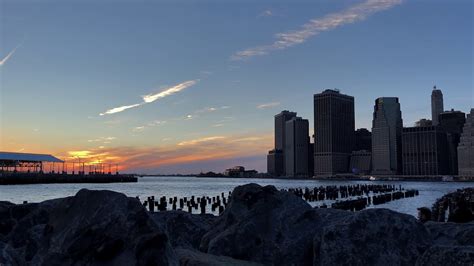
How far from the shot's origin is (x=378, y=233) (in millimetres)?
8250

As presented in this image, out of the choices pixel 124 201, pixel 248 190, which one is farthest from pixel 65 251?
pixel 248 190

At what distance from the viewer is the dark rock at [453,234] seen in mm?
9780

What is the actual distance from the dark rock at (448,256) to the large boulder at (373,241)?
420 centimetres

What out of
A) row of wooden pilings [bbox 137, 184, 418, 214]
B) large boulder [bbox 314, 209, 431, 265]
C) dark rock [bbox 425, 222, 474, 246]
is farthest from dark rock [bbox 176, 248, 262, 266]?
row of wooden pilings [bbox 137, 184, 418, 214]

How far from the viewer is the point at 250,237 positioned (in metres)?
9.63

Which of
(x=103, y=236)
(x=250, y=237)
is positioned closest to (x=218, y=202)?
(x=250, y=237)

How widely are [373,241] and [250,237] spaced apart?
2.66 metres

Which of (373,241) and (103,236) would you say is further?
(373,241)

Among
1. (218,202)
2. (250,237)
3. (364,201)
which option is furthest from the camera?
(218,202)

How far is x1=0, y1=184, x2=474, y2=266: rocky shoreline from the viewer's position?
620 centimetres

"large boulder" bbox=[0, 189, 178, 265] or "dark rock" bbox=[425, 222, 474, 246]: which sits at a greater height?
"large boulder" bbox=[0, 189, 178, 265]

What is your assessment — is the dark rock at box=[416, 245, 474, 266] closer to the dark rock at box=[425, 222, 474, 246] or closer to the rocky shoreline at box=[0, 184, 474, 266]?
the rocky shoreline at box=[0, 184, 474, 266]

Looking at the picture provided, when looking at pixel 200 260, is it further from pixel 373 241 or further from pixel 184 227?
pixel 184 227

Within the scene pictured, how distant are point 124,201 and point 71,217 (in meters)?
1.06
